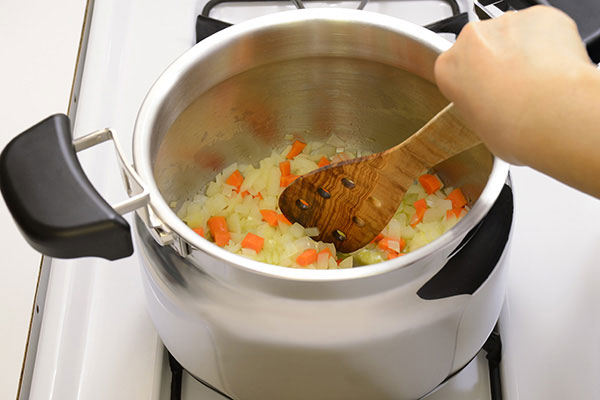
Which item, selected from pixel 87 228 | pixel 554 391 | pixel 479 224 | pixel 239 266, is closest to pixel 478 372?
pixel 554 391

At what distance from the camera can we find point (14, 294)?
763 mm

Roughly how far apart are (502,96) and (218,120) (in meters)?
0.39

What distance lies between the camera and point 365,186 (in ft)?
2.32

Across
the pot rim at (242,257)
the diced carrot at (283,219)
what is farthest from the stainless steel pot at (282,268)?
the diced carrot at (283,219)

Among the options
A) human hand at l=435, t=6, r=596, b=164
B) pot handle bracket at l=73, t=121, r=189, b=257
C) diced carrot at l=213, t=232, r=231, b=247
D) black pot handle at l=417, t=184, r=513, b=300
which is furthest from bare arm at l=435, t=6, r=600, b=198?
diced carrot at l=213, t=232, r=231, b=247

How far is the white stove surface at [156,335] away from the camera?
0.72m

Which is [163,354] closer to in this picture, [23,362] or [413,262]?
[23,362]

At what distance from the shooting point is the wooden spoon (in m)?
0.62

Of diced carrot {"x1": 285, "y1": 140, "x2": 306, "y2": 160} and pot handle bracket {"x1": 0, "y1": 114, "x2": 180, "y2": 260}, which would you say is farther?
diced carrot {"x1": 285, "y1": 140, "x2": 306, "y2": 160}

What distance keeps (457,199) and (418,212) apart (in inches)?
1.8

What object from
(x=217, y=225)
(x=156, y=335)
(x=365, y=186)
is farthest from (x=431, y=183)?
(x=156, y=335)

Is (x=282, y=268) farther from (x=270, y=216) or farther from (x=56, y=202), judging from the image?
(x=270, y=216)

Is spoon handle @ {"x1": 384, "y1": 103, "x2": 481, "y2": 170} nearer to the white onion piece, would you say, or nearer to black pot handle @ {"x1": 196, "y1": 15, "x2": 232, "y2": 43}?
the white onion piece

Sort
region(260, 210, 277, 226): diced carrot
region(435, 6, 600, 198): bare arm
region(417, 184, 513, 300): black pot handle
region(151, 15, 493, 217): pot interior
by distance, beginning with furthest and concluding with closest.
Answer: region(260, 210, 277, 226): diced carrot < region(151, 15, 493, 217): pot interior < region(417, 184, 513, 300): black pot handle < region(435, 6, 600, 198): bare arm
